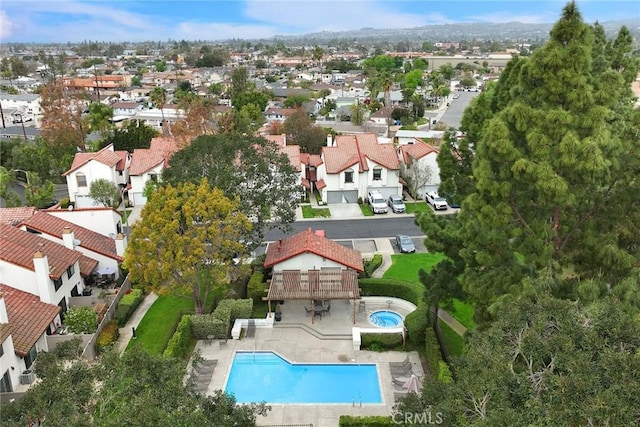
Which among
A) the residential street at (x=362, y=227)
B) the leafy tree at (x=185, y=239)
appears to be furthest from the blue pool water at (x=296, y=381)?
the residential street at (x=362, y=227)

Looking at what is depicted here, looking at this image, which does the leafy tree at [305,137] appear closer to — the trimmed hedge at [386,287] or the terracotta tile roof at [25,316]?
the trimmed hedge at [386,287]

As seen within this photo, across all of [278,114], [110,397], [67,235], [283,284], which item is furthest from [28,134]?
[110,397]

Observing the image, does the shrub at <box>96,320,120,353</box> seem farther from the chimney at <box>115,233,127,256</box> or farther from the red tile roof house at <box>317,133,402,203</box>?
the red tile roof house at <box>317,133,402,203</box>

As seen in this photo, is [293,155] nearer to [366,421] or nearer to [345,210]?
[345,210]

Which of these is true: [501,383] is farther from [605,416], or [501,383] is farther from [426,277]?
[426,277]

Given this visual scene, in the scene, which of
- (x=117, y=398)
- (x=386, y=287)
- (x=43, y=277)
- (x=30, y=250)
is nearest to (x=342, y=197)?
(x=386, y=287)

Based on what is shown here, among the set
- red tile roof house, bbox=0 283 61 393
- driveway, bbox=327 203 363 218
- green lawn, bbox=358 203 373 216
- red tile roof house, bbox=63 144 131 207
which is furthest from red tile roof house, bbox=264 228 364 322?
red tile roof house, bbox=63 144 131 207
